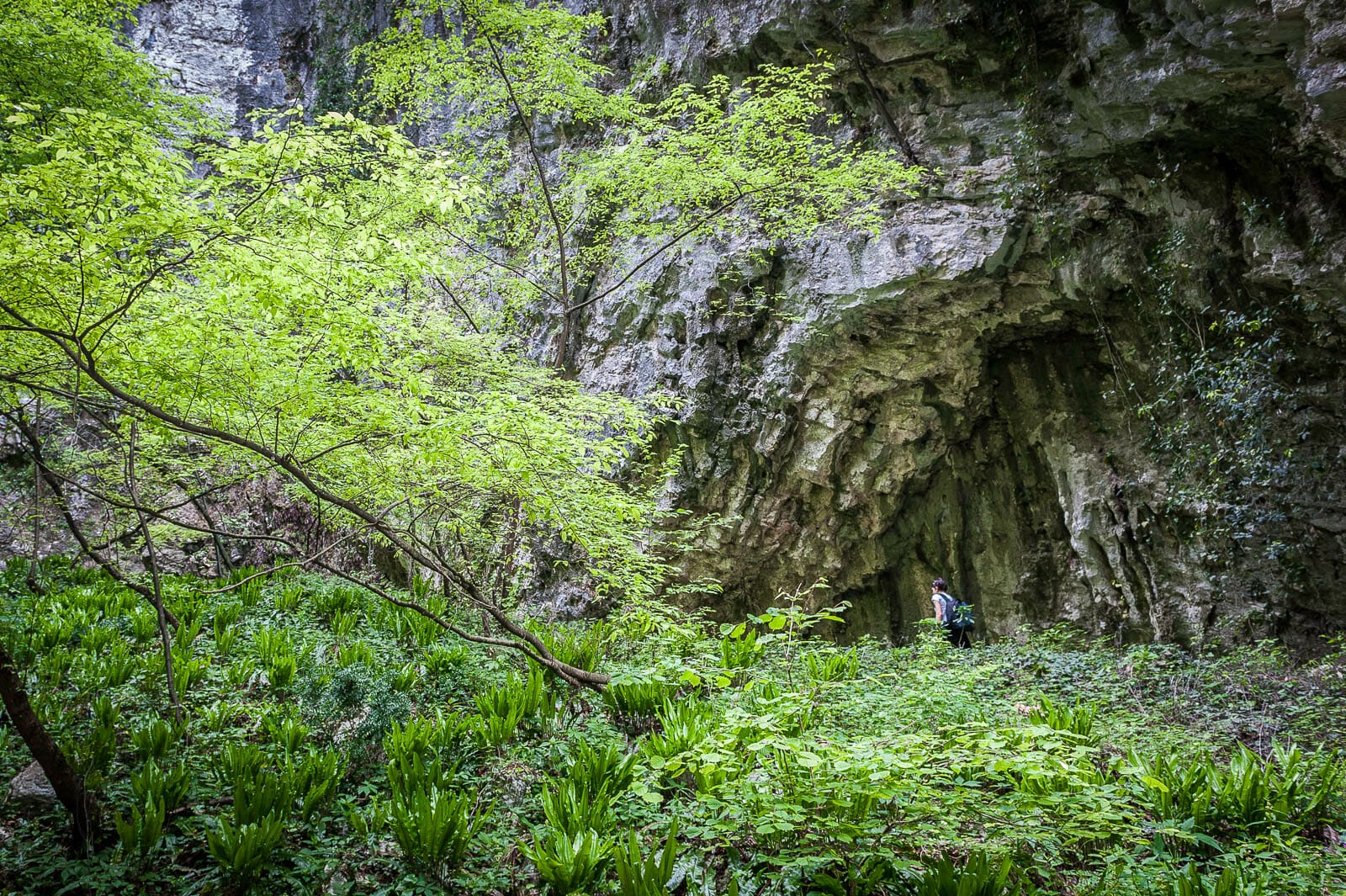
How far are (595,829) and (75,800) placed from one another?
192 centimetres

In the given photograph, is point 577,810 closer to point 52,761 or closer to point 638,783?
point 638,783

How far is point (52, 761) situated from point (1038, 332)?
32.0 feet

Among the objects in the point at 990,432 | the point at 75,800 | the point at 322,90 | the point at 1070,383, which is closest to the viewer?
the point at 75,800

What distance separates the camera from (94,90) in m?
5.95

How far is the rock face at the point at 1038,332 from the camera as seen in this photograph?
5816 millimetres

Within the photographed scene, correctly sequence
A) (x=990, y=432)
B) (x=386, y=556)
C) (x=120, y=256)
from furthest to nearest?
(x=386, y=556) → (x=990, y=432) → (x=120, y=256)

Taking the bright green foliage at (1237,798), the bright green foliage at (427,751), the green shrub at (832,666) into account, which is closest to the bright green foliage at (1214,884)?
the bright green foliage at (1237,798)

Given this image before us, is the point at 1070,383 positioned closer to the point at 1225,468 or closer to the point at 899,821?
the point at 1225,468

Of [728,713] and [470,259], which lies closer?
[728,713]

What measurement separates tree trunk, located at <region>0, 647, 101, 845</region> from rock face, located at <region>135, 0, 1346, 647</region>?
25.6ft

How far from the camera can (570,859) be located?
2.11 meters

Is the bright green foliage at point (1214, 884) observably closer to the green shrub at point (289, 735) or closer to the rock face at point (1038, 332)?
the green shrub at point (289, 735)

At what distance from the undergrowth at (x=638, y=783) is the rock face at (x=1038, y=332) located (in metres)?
3.02

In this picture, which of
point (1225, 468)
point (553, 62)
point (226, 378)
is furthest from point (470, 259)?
point (1225, 468)
